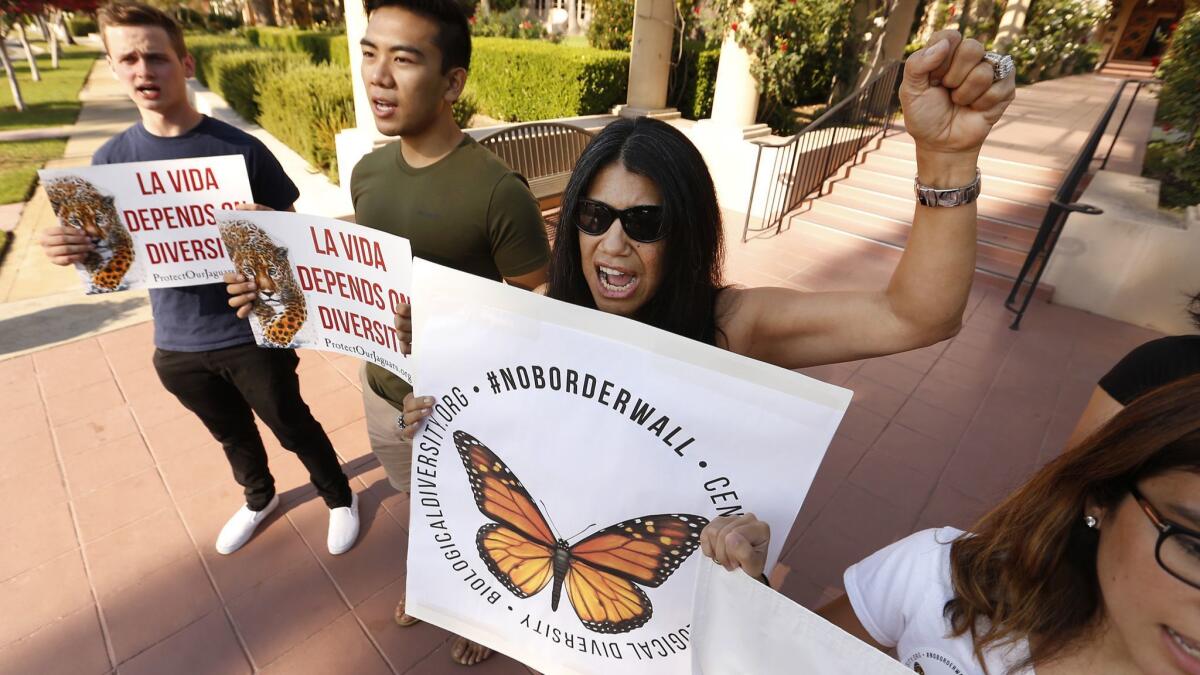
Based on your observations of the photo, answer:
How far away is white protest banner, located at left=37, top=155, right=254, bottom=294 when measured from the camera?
1.72 metres

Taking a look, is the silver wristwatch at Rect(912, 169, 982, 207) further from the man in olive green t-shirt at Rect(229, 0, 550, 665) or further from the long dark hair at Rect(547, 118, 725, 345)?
the man in olive green t-shirt at Rect(229, 0, 550, 665)

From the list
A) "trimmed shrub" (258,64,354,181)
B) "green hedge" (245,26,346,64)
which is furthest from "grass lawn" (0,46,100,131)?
"trimmed shrub" (258,64,354,181)

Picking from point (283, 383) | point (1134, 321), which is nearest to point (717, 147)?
point (1134, 321)

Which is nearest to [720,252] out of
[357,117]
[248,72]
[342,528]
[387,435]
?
[387,435]

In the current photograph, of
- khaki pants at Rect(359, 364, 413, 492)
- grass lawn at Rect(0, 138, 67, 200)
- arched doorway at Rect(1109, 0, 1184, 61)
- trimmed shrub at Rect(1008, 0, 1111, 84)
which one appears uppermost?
arched doorway at Rect(1109, 0, 1184, 61)

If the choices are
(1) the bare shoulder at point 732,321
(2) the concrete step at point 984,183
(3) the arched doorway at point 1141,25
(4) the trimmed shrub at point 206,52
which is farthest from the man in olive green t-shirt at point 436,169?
(3) the arched doorway at point 1141,25

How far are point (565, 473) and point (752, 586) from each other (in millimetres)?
421

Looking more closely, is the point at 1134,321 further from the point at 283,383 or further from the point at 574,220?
the point at 283,383

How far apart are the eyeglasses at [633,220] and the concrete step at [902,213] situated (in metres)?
6.74

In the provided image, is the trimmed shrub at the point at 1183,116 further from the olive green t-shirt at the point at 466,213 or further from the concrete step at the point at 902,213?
the olive green t-shirt at the point at 466,213

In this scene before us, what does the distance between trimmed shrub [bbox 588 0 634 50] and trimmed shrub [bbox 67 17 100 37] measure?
40.3 meters

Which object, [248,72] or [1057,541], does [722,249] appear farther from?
[248,72]

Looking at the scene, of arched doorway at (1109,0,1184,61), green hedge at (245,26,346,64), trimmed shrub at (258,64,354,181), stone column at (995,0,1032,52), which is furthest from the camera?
arched doorway at (1109,0,1184,61)

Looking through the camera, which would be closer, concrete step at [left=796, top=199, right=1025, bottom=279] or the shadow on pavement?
the shadow on pavement
